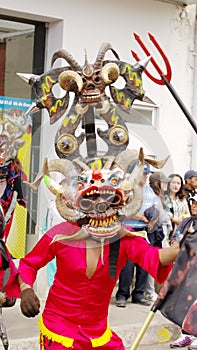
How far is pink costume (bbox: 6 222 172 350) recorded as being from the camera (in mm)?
4617

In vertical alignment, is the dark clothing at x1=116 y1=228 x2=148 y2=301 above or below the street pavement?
above

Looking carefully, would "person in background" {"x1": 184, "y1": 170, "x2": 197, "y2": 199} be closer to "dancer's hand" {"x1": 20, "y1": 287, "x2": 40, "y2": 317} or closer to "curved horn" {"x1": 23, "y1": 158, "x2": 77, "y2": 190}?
"curved horn" {"x1": 23, "y1": 158, "x2": 77, "y2": 190}

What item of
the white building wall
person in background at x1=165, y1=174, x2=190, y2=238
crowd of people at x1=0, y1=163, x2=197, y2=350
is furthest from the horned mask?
the white building wall

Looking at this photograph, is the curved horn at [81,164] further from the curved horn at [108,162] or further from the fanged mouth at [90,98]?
the fanged mouth at [90,98]

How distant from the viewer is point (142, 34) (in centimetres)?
923

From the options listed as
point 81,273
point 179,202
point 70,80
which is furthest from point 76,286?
point 179,202

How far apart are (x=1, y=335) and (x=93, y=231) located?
76cm

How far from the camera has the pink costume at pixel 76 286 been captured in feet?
15.1

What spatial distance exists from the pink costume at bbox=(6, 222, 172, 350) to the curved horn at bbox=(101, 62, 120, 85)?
2.77ft

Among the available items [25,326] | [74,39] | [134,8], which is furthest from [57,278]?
[134,8]

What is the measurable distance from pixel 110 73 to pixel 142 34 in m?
4.69

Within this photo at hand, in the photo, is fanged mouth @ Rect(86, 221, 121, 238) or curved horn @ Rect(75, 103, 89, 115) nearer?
fanged mouth @ Rect(86, 221, 121, 238)

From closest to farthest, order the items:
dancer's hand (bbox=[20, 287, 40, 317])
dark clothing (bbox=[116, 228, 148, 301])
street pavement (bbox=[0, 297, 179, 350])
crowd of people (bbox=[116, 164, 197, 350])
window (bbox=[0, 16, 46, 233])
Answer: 1. dancer's hand (bbox=[20, 287, 40, 317])
2. crowd of people (bbox=[116, 164, 197, 350])
3. street pavement (bbox=[0, 297, 179, 350])
4. dark clothing (bbox=[116, 228, 148, 301])
5. window (bbox=[0, 16, 46, 233])

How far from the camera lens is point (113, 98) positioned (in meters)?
4.72
